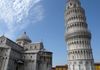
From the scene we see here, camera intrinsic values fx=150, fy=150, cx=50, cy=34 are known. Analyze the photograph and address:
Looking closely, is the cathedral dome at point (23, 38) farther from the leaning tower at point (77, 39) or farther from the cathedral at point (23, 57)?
the leaning tower at point (77, 39)

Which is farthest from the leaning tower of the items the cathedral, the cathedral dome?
the cathedral dome

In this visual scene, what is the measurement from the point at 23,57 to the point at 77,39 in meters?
15.9

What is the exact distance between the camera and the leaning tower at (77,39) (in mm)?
40156

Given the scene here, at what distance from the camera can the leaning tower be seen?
40.2 m

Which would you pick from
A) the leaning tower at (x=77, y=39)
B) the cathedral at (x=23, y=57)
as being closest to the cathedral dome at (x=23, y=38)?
the cathedral at (x=23, y=57)

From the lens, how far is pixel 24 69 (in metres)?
39.8

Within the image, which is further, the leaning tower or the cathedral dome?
the cathedral dome

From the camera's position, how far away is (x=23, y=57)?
41.5m

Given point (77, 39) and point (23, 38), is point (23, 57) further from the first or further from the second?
point (77, 39)

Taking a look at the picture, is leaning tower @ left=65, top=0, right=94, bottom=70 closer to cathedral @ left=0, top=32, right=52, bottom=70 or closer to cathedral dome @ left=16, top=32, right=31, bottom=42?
cathedral @ left=0, top=32, right=52, bottom=70

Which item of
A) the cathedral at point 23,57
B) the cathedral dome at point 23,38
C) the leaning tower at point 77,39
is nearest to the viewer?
the cathedral at point 23,57

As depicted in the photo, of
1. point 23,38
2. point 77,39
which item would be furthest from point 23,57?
Result: point 77,39

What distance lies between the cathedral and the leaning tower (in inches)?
260

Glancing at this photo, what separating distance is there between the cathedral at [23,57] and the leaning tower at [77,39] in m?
6.60
